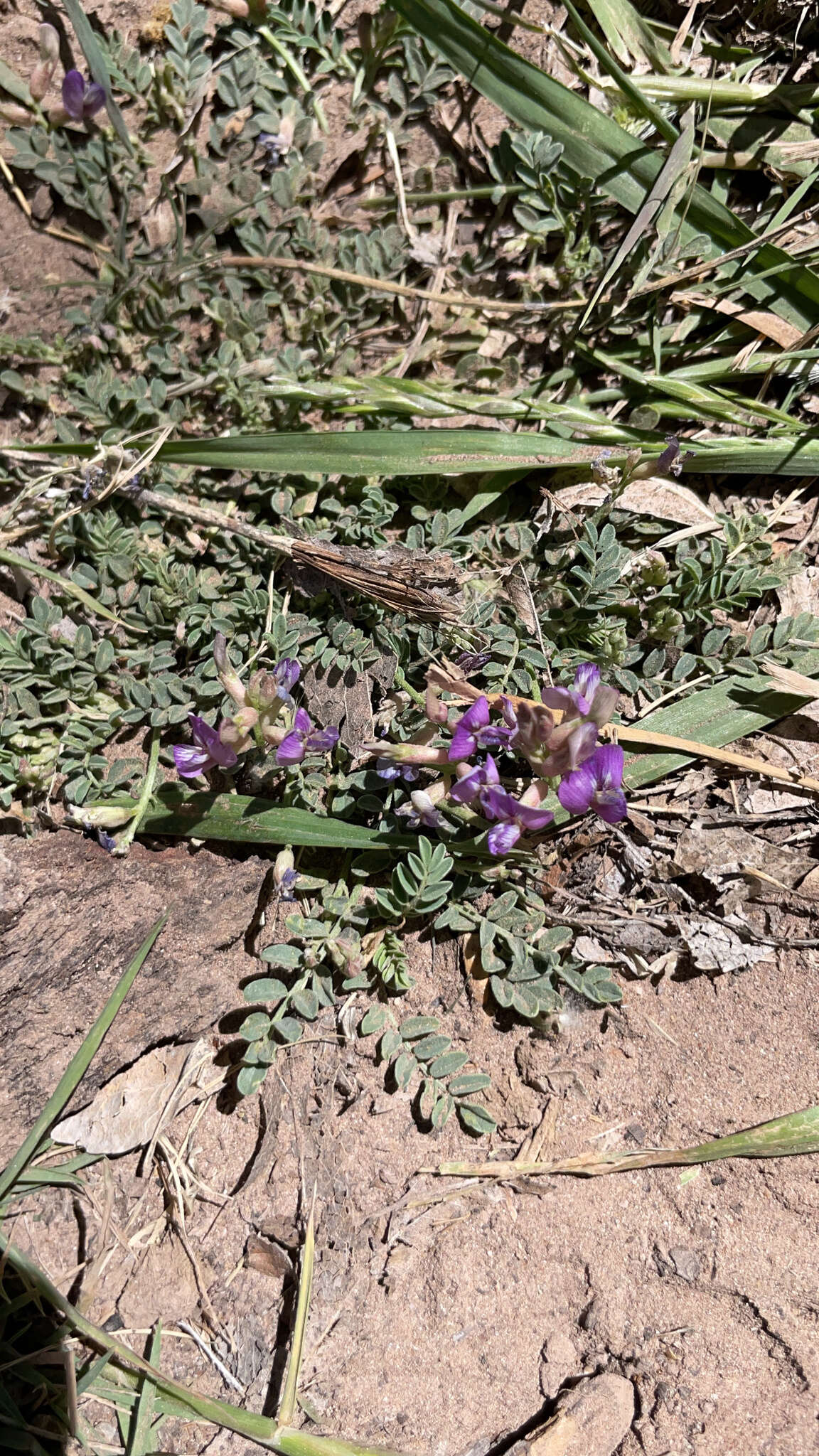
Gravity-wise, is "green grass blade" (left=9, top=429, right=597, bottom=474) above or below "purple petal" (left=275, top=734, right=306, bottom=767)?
above

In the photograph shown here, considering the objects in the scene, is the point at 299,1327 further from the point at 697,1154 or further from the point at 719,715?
the point at 719,715

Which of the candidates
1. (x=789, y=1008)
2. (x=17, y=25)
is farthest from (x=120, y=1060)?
(x=17, y=25)

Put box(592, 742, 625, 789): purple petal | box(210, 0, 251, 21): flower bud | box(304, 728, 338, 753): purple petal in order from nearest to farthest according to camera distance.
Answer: box(592, 742, 625, 789): purple petal → box(304, 728, 338, 753): purple petal → box(210, 0, 251, 21): flower bud

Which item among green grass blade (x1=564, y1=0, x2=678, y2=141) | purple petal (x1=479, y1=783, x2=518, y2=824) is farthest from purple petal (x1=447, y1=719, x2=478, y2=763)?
green grass blade (x1=564, y1=0, x2=678, y2=141)

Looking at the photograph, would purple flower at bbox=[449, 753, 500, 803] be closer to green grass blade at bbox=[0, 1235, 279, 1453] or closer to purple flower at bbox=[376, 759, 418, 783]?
purple flower at bbox=[376, 759, 418, 783]

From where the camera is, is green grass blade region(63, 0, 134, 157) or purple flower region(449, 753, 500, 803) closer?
purple flower region(449, 753, 500, 803)

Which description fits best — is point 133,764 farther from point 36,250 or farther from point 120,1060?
point 36,250

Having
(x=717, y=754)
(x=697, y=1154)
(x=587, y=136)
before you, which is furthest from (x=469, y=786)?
(x=587, y=136)
